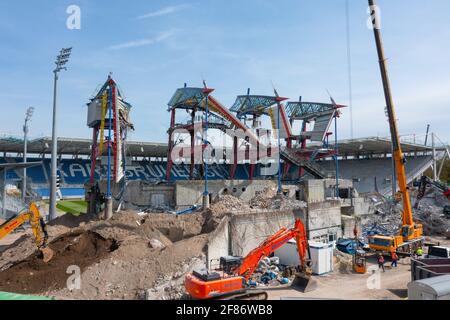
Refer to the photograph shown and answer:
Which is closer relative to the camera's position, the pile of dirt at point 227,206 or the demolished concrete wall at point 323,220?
the pile of dirt at point 227,206

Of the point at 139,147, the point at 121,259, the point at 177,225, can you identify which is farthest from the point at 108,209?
the point at 139,147

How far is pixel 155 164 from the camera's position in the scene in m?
71.6

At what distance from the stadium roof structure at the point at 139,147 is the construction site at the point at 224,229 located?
1642 mm

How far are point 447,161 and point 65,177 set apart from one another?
80.3m

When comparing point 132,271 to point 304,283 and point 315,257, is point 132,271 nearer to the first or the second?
point 304,283

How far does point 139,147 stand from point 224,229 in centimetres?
4403

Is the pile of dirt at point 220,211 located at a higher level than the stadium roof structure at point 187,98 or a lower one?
lower

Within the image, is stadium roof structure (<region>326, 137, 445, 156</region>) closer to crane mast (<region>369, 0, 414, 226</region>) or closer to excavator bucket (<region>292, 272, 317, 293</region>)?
crane mast (<region>369, 0, 414, 226</region>)

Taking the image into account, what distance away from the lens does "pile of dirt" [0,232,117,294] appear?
615 inches

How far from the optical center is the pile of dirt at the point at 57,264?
1563 centimetres

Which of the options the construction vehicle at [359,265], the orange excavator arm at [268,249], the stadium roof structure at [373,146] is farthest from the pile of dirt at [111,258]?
the stadium roof structure at [373,146]

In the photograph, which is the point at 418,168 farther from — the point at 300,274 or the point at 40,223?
Result: the point at 40,223

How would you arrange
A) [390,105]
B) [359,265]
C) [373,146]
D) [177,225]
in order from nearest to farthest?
[359,265]
[177,225]
[390,105]
[373,146]

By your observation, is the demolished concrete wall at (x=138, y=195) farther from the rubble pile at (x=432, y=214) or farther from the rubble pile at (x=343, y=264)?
the rubble pile at (x=432, y=214)
